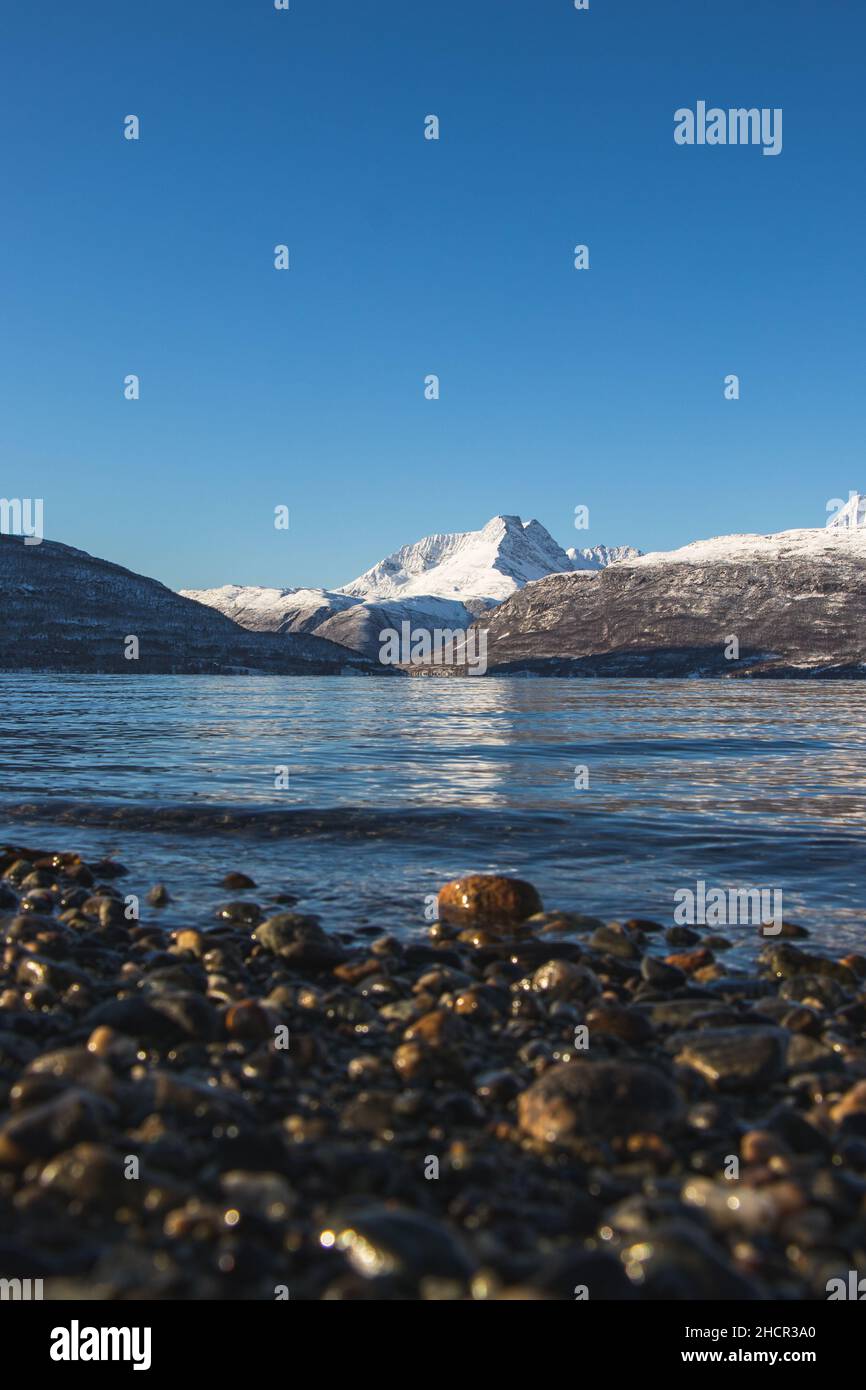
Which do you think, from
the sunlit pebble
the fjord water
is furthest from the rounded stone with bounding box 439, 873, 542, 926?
the sunlit pebble

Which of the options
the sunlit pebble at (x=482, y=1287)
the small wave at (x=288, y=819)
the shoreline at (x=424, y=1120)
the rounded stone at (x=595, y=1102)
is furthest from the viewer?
the small wave at (x=288, y=819)

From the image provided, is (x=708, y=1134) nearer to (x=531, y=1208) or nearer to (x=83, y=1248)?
(x=531, y=1208)

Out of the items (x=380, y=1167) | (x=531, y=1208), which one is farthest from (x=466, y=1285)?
(x=380, y=1167)

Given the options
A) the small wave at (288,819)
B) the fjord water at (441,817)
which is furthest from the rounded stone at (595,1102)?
the small wave at (288,819)

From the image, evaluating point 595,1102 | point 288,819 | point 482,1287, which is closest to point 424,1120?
point 595,1102

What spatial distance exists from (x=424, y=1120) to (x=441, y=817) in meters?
14.0

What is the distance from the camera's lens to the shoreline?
4.70 m

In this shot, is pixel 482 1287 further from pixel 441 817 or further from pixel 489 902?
pixel 441 817

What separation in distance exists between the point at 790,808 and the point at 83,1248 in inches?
789

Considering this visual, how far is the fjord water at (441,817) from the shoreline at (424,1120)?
2.50m

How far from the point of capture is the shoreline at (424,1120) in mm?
4703

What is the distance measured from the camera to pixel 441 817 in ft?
66.5

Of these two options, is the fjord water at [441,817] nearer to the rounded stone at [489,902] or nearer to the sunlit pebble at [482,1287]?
the rounded stone at [489,902]

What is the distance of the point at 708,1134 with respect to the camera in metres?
6.18
